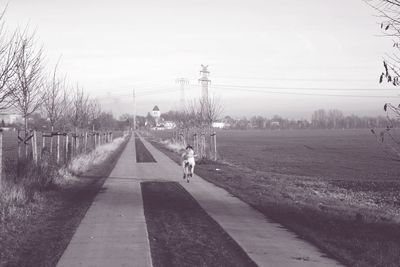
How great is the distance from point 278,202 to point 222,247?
5.65 m

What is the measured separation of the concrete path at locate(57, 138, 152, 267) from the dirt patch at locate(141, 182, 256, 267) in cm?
22

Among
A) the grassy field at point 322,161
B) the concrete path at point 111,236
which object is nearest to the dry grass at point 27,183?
the concrete path at point 111,236

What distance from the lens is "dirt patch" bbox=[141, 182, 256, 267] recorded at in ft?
23.0

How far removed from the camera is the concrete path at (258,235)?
23.1 feet

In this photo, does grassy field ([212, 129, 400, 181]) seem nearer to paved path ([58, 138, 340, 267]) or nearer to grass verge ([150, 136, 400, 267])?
grass verge ([150, 136, 400, 267])

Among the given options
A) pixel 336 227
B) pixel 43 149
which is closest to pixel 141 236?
pixel 336 227

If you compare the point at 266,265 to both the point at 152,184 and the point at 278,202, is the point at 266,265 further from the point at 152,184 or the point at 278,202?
the point at 152,184

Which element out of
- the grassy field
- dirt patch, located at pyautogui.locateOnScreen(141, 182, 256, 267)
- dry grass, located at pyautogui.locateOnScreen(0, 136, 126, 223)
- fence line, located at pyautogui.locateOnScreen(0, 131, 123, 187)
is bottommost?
the grassy field

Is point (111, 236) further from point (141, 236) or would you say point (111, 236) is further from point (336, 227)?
point (336, 227)

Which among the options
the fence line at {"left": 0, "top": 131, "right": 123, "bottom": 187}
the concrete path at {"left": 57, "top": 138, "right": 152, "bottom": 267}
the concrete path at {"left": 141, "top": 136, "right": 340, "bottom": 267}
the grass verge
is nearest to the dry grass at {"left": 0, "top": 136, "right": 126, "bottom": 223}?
the fence line at {"left": 0, "top": 131, "right": 123, "bottom": 187}

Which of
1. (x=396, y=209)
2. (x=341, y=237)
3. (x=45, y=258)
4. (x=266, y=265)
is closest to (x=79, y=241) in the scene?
(x=45, y=258)

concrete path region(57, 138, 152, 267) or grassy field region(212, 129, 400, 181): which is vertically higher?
concrete path region(57, 138, 152, 267)

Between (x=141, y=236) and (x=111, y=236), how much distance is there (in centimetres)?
57

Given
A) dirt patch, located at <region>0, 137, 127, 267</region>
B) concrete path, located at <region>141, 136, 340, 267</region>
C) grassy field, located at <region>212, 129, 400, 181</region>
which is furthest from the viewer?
grassy field, located at <region>212, 129, 400, 181</region>
